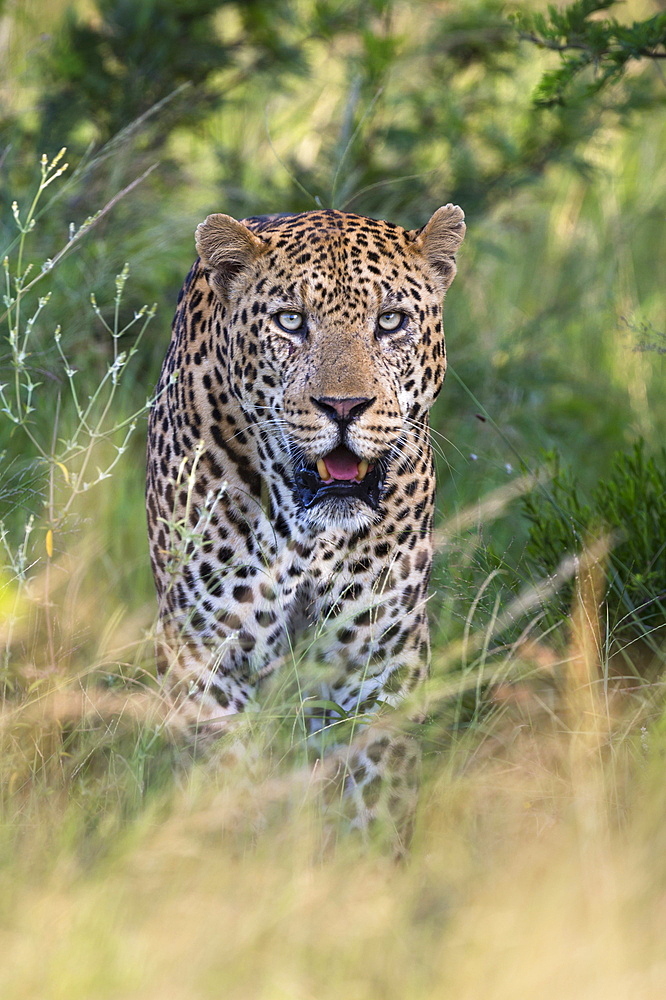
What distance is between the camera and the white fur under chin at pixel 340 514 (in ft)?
13.0

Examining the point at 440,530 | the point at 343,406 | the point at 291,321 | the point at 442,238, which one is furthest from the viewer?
the point at 440,530

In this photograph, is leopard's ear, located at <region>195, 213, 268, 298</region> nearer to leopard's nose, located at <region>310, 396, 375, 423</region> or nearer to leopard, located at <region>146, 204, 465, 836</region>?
leopard, located at <region>146, 204, 465, 836</region>

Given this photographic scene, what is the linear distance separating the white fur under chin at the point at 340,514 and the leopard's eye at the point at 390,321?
22.9 inches

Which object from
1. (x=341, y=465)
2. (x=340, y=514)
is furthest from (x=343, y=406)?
(x=340, y=514)

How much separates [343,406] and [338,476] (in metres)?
0.28

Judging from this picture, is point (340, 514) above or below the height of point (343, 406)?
below

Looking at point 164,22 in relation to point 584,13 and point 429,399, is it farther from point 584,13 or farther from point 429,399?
point 429,399

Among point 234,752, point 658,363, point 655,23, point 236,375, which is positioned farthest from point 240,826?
point 658,363

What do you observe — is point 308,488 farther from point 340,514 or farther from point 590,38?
point 590,38

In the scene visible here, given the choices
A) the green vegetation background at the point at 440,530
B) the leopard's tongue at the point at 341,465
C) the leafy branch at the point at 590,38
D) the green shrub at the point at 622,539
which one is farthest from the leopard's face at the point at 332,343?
the green shrub at the point at 622,539

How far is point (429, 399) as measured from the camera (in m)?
4.18

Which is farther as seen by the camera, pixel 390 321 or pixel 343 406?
pixel 390 321

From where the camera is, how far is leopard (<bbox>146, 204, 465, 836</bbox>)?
3971 mm

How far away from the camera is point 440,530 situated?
4.42m
